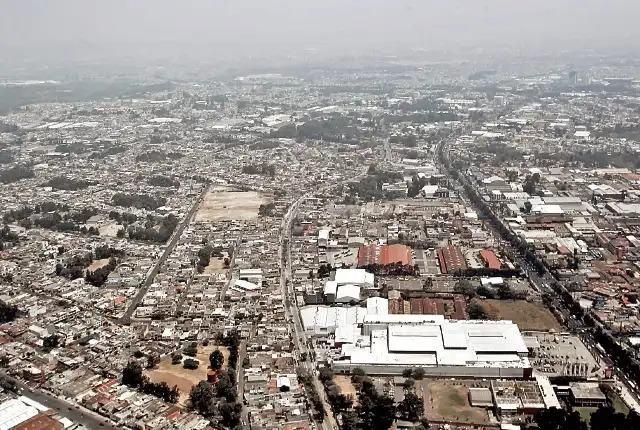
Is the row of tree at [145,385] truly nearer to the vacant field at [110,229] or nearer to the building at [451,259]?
the building at [451,259]

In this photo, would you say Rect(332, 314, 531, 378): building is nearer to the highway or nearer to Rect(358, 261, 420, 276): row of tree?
the highway

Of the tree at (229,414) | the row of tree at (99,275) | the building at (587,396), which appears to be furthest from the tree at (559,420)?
the row of tree at (99,275)

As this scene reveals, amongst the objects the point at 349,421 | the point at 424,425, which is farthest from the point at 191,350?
the point at 424,425

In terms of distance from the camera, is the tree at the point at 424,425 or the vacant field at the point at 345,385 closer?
the tree at the point at 424,425

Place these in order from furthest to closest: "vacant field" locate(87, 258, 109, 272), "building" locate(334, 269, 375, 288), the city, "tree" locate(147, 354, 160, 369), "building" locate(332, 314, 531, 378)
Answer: "vacant field" locate(87, 258, 109, 272)
"building" locate(334, 269, 375, 288)
"tree" locate(147, 354, 160, 369)
"building" locate(332, 314, 531, 378)
the city

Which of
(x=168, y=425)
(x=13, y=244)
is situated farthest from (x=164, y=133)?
(x=168, y=425)

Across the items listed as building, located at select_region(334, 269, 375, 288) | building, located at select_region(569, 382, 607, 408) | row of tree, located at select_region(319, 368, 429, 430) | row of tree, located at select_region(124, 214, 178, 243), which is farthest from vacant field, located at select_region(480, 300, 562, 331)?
row of tree, located at select_region(124, 214, 178, 243)

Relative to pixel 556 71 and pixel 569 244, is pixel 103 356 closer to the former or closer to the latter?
pixel 569 244
